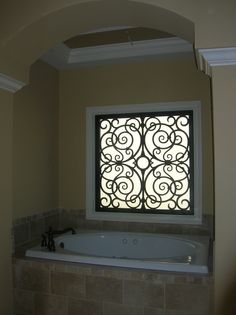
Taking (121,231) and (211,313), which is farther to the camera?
(121,231)

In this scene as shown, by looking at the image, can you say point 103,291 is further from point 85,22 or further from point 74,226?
point 85,22

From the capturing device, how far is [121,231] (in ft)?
11.3

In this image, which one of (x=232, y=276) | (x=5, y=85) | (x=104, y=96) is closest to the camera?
(x=232, y=276)

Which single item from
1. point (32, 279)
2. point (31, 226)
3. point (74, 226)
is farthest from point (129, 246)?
point (32, 279)

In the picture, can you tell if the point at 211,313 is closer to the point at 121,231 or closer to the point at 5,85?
the point at 121,231

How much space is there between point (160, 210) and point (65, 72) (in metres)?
1.93

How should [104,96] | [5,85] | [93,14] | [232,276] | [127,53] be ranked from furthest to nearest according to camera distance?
[104,96]
[127,53]
[5,85]
[93,14]
[232,276]

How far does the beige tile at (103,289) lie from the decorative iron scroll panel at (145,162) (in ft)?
4.05

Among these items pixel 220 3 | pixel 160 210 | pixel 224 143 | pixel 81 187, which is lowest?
pixel 160 210

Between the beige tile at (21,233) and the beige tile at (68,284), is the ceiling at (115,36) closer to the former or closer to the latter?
the beige tile at (21,233)

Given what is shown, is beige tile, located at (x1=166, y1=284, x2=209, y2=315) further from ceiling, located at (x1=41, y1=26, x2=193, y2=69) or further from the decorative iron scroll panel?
ceiling, located at (x1=41, y1=26, x2=193, y2=69)

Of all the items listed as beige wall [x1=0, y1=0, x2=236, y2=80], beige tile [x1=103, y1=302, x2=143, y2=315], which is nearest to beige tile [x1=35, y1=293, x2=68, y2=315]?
beige tile [x1=103, y1=302, x2=143, y2=315]

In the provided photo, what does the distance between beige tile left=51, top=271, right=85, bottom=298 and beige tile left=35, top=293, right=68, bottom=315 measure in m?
0.06

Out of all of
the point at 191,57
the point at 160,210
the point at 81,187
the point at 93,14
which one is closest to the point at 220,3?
the point at 93,14
